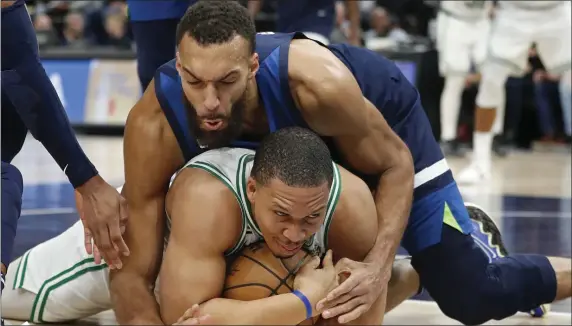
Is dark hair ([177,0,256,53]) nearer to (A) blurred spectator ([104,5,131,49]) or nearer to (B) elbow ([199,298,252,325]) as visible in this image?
(B) elbow ([199,298,252,325])

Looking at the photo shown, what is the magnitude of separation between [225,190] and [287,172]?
0.28 meters

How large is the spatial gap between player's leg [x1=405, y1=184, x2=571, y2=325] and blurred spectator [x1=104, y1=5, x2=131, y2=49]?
7.91 m

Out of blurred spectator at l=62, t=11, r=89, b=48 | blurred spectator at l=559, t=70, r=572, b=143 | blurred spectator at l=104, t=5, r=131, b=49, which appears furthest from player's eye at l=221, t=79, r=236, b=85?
blurred spectator at l=62, t=11, r=89, b=48

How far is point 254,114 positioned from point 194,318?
0.70m

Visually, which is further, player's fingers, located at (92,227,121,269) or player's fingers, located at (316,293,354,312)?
player's fingers, located at (92,227,121,269)

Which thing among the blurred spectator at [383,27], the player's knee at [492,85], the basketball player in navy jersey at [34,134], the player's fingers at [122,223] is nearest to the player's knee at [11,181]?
the basketball player in navy jersey at [34,134]

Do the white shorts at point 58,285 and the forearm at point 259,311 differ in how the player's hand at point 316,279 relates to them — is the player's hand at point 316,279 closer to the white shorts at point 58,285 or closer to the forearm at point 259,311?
the forearm at point 259,311

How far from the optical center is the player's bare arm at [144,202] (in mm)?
2785

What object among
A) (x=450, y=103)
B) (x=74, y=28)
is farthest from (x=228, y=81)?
(x=74, y=28)

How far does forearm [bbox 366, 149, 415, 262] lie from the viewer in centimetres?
286

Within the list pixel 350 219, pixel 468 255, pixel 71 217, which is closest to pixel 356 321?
pixel 350 219

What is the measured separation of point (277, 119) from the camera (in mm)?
2812

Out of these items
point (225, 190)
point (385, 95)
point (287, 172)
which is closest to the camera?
point (287, 172)

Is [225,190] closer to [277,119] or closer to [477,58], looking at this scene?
[277,119]
